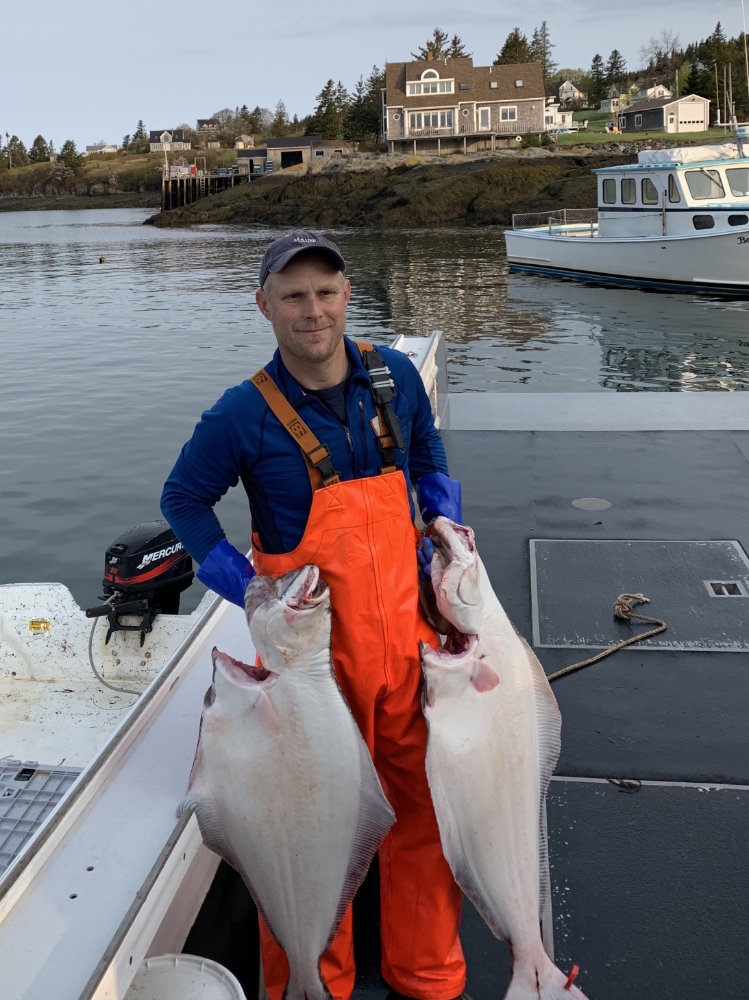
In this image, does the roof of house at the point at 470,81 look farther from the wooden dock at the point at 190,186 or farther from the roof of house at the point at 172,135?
the roof of house at the point at 172,135

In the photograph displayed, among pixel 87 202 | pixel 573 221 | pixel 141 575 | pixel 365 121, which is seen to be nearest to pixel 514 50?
pixel 365 121

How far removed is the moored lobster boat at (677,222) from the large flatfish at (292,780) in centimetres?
2328

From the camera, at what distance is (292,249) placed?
2.34m

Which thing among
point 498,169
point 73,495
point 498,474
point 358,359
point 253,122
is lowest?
point 73,495

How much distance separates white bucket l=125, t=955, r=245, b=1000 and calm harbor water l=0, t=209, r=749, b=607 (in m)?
6.64

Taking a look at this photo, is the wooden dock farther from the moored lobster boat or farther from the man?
the man

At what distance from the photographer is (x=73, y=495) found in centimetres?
1098

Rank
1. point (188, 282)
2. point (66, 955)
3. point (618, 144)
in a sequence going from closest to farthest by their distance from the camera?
point (66, 955)
point (188, 282)
point (618, 144)

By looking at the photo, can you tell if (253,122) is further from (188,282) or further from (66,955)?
(66,955)

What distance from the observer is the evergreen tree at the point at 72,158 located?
142375mm

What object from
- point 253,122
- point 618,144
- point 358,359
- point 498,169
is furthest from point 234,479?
point 253,122

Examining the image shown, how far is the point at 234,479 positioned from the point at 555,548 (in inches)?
114

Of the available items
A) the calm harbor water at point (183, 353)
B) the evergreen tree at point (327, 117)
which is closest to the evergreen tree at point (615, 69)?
A: the evergreen tree at point (327, 117)

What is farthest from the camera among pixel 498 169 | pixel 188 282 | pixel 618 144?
pixel 618 144
